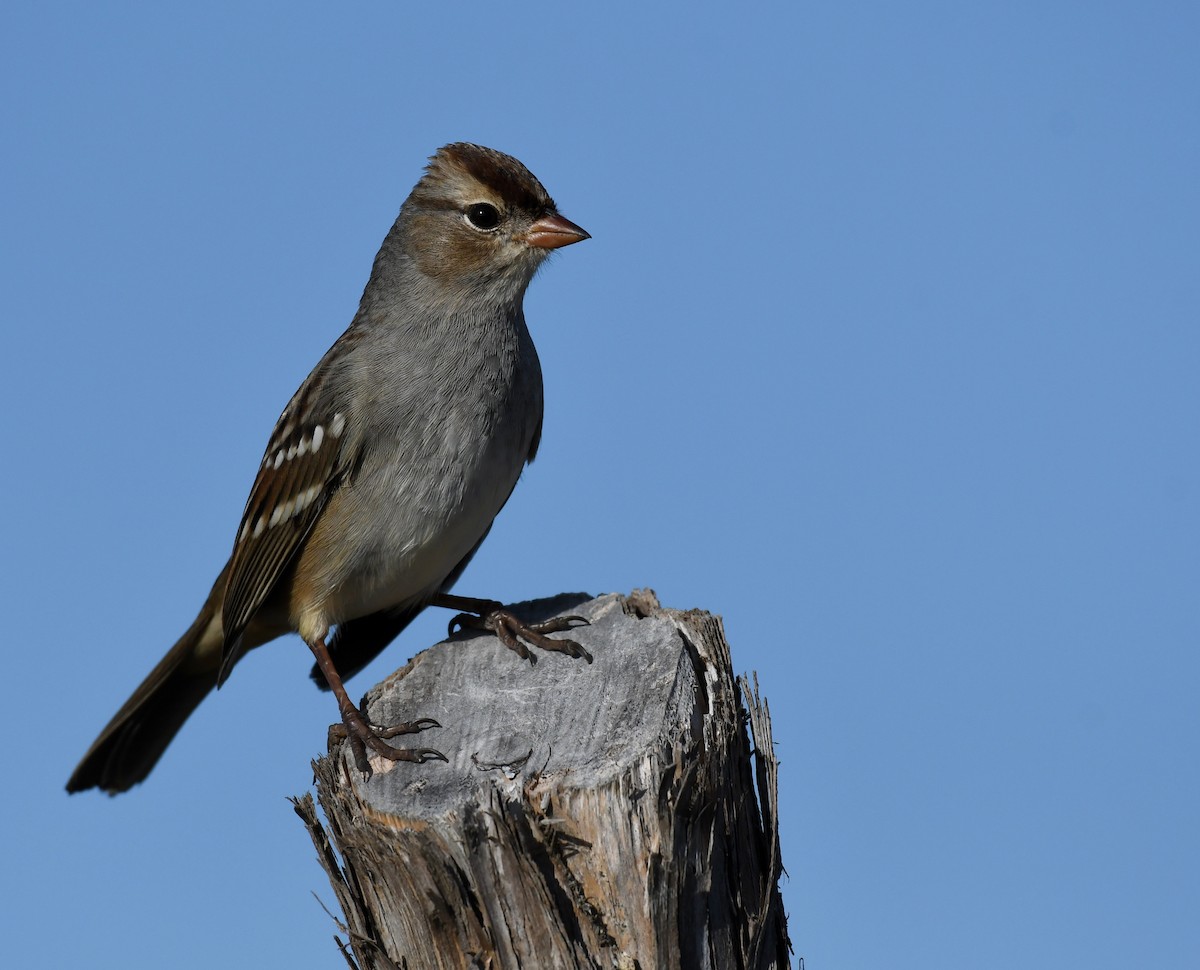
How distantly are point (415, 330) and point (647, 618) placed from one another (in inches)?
88.1

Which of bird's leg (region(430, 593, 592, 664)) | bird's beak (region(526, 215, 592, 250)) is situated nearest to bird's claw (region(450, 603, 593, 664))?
bird's leg (region(430, 593, 592, 664))

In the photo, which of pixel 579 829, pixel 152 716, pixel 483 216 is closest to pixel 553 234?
pixel 483 216

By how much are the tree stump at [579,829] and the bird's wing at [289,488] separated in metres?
1.88

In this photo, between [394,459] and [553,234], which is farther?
[553,234]

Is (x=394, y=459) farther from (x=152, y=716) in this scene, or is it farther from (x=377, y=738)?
(x=152, y=716)

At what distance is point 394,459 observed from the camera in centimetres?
556

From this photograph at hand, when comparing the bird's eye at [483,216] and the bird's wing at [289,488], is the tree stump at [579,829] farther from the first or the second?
the bird's eye at [483,216]

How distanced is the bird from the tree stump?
1.22m

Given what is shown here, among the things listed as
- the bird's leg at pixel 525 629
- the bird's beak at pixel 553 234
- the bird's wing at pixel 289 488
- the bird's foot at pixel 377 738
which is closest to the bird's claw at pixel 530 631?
the bird's leg at pixel 525 629

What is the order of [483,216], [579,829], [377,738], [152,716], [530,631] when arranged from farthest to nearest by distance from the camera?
[152,716] < [483,216] < [530,631] < [377,738] < [579,829]

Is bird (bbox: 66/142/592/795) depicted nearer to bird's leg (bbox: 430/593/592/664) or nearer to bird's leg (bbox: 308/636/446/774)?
bird's leg (bbox: 430/593/592/664)

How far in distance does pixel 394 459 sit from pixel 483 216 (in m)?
1.41

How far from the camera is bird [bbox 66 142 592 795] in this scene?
18.3 feet

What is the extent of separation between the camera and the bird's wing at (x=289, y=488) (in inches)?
224
